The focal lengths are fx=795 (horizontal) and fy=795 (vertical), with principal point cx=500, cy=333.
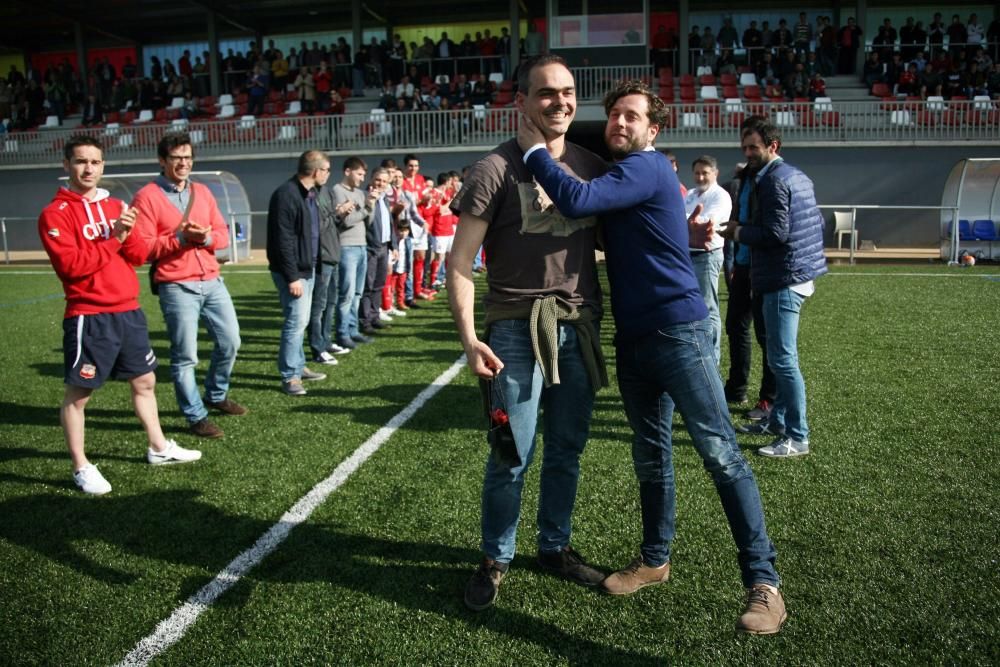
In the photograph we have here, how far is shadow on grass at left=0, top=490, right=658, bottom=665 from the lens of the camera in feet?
10.1

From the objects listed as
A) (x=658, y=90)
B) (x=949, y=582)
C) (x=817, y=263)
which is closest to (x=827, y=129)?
(x=658, y=90)

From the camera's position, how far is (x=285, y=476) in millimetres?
4727

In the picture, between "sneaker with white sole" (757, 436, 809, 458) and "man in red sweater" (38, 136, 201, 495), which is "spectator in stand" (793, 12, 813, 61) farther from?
"man in red sweater" (38, 136, 201, 495)

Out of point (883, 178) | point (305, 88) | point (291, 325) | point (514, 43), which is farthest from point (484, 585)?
point (305, 88)

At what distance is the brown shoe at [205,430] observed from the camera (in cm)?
557

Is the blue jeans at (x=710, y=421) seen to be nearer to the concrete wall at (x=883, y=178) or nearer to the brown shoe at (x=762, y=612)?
the brown shoe at (x=762, y=612)

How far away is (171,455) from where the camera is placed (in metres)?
4.99

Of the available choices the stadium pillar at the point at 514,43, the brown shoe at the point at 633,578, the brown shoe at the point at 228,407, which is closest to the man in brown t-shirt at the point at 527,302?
the brown shoe at the point at 633,578

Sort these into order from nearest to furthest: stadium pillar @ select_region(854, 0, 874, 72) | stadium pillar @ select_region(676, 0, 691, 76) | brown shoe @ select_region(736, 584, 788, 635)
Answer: brown shoe @ select_region(736, 584, 788, 635) < stadium pillar @ select_region(854, 0, 874, 72) < stadium pillar @ select_region(676, 0, 691, 76)

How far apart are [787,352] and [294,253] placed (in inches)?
158

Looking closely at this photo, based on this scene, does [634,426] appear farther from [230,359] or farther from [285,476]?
[230,359]

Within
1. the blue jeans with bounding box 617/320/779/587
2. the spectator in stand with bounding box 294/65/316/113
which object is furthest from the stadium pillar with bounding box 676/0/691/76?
the blue jeans with bounding box 617/320/779/587

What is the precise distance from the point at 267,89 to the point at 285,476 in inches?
1110

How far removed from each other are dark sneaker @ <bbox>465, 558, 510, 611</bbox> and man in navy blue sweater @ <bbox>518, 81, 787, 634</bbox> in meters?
0.95
